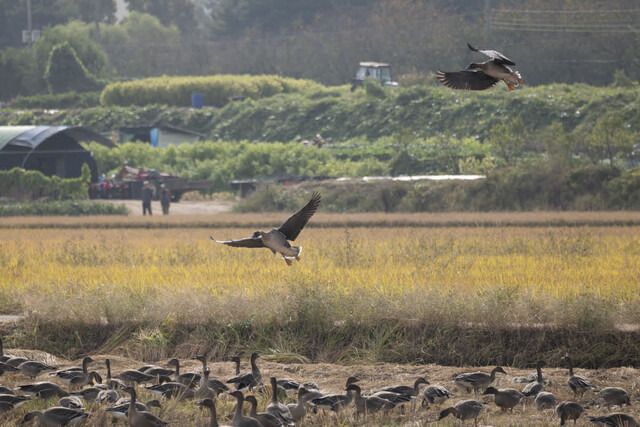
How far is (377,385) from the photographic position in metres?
11.6

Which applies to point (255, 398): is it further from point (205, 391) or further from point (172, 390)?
point (172, 390)

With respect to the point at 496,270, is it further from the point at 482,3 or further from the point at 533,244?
the point at 482,3

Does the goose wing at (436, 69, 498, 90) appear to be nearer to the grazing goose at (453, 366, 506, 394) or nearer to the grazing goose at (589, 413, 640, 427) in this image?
the grazing goose at (453, 366, 506, 394)

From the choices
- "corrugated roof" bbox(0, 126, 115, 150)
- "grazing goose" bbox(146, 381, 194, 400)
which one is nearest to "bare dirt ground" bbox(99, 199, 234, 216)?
"corrugated roof" bbox(0, 126, 115, 150)

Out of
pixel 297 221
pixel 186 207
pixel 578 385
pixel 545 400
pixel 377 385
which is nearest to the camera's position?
pixel 545 400

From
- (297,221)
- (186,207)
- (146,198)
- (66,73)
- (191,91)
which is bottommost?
(186,207)

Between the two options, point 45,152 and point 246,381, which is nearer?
point 246,381

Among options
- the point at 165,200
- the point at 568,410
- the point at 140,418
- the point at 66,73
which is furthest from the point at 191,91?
the point at 568,410

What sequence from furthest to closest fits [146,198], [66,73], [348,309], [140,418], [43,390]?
[66,73], [146,198], [348,309], [43,390], [140,418]

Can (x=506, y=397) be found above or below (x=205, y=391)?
above

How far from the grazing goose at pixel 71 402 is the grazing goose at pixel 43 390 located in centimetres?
81

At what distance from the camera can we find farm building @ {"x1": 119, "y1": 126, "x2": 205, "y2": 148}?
5200 cm

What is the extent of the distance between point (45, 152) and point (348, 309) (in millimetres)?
29302

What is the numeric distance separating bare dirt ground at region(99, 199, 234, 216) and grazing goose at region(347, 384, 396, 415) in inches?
999
